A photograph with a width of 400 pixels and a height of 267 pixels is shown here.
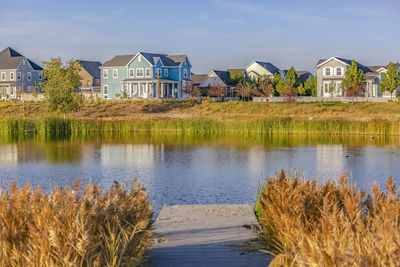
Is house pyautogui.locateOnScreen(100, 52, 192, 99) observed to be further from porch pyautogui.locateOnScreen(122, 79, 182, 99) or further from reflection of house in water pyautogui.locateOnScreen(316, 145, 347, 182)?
reflection of house in water pyautogui.locateOnScreen(316, 145, 347, 182)

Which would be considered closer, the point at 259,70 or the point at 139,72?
the point at 139,72

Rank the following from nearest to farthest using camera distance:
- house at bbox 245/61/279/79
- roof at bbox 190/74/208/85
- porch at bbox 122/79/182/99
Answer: porch at bbox 122/79/182/99, house at bbox 245/61/279/79, roof at bbox 190/74/208/85

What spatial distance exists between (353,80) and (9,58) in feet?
174

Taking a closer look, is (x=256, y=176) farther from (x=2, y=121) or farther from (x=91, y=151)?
(x=2, y=121)

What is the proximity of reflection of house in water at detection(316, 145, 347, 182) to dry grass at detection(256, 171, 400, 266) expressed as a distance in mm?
12311

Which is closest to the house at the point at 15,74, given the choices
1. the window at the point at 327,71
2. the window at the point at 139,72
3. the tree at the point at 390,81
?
the window at the point at 139,72

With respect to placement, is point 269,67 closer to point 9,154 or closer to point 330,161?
point 330,161

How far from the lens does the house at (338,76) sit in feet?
247

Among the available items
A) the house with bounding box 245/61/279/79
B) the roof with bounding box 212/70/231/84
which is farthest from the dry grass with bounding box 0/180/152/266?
the house with bounding box 245/61/279/79

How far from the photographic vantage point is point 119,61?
264ft

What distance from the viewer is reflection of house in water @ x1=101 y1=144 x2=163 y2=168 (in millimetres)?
27281

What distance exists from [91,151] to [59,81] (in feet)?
87.4

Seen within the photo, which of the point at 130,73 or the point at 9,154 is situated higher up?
the point at 130,73

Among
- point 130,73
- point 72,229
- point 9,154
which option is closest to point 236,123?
point 9,154
